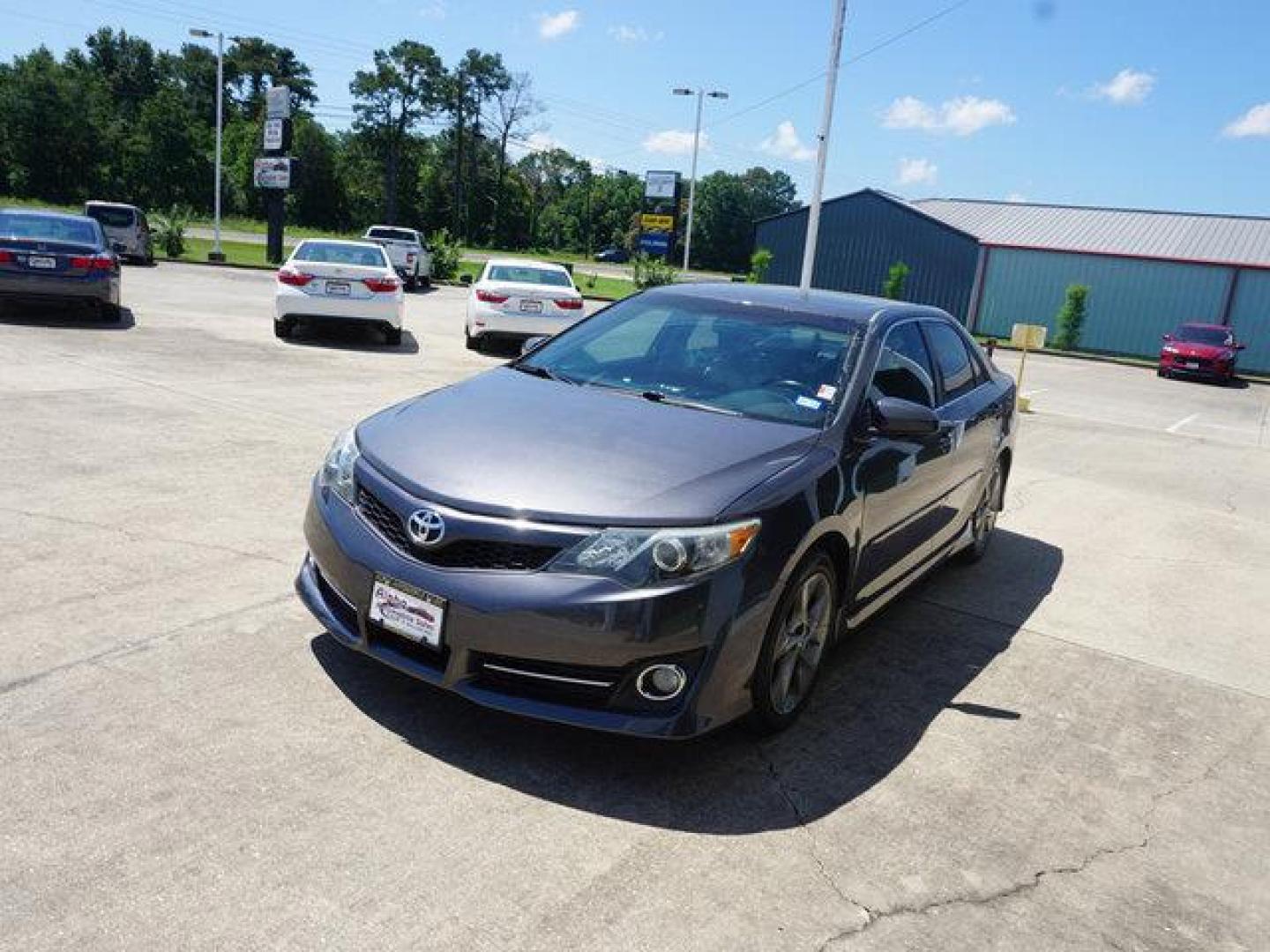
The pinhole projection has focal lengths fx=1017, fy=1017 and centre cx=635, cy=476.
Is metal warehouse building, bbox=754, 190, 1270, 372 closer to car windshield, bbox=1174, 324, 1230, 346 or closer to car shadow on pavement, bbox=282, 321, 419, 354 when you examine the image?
car windshield, bbox=1174, 324, 1230, 346

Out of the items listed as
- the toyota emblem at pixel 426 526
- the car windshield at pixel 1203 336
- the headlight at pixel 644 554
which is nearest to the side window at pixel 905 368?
the headlight at pixel 644 554

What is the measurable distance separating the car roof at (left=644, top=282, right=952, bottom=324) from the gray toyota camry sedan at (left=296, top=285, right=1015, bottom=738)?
0.04 meters

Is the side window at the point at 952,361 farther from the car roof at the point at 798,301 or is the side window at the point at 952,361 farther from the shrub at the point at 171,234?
the shrub at the point at 171,234

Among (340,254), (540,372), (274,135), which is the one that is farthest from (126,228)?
(540,372)

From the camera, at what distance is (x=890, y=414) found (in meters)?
4.20

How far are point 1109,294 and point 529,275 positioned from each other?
101 feet

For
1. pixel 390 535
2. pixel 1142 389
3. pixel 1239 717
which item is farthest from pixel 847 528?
pixel 1142 389

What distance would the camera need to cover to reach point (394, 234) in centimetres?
3234

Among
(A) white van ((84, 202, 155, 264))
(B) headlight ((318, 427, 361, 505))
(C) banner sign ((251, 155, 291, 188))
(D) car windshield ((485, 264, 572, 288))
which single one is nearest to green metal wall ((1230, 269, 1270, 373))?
(D) car windshield ((485, 264, 572, 288))

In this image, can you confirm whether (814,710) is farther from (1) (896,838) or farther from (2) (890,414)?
(2) (890,414)

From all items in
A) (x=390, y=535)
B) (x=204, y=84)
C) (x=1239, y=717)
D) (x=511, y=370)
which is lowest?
(x=1239, y=717)

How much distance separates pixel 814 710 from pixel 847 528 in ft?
2.51

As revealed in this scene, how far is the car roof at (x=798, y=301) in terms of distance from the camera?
4.95 metres

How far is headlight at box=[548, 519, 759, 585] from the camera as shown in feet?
10.5
